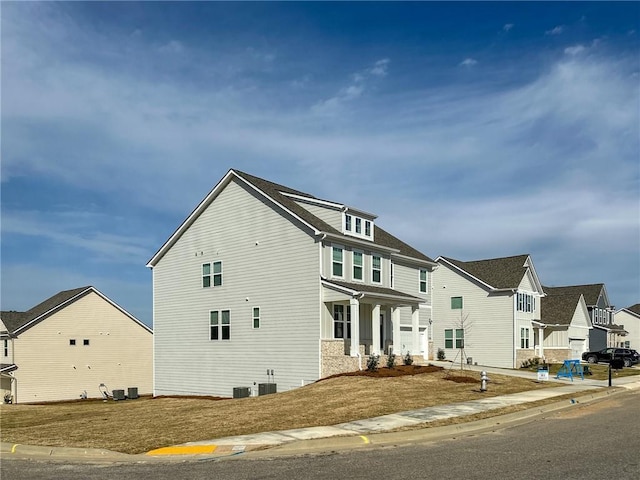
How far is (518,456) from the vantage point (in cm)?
1187

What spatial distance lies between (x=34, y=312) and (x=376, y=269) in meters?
30.7

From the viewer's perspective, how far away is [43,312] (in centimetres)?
4959

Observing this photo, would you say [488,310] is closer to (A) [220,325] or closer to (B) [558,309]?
(B) [558,309]

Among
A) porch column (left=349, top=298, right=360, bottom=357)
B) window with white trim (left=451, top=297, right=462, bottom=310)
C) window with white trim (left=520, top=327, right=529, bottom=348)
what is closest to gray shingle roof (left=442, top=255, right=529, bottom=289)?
window with white trim (left=451, top=297, right=462, bottom=310)

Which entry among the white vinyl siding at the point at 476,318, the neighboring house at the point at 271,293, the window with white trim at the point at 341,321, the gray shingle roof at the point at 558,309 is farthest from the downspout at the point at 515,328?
the window with white trim at the point at 341,321

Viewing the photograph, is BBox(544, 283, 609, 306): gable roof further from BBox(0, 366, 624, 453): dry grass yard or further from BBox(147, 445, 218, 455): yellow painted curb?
BBox(147, 445, 218, 455): yellow painted curb

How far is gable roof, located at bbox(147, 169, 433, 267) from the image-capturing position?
32.3m

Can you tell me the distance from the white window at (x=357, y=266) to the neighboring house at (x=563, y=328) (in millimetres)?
24793

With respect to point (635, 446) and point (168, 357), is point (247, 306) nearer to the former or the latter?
point (168, 357)

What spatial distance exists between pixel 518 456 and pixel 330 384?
15617 millimetres

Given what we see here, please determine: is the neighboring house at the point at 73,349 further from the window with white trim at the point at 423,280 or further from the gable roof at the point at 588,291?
the gable roof at the point at 588,291

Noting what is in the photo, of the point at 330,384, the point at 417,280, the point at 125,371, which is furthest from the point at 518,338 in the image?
the point at 125,371

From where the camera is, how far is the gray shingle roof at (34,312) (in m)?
48.8

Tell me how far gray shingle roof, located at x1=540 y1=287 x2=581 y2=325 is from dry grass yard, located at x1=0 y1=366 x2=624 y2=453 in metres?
29.3
